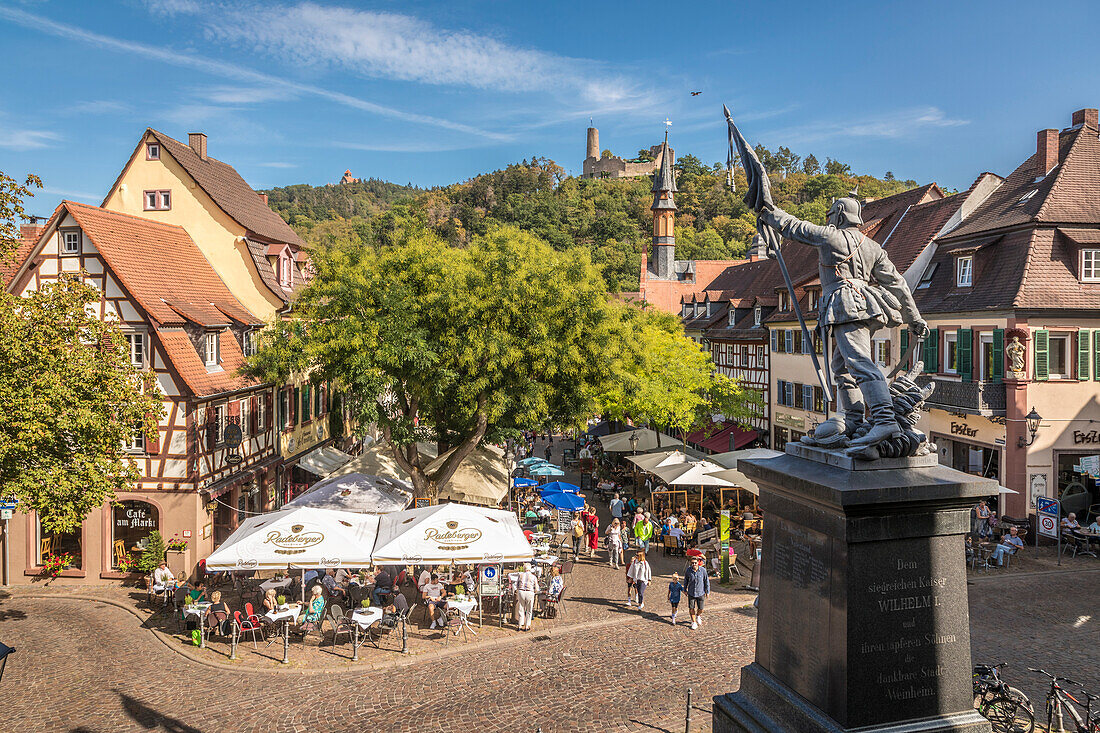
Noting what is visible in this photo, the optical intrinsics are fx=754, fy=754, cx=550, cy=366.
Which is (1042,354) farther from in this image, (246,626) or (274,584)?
(246,626)

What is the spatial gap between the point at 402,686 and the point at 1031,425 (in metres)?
19.6

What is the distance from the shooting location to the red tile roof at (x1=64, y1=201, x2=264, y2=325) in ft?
65.2

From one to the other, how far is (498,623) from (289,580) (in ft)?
16.6

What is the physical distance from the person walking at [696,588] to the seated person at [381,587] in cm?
644

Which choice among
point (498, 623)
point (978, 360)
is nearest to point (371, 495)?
point (498, 623)

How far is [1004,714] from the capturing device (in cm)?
991

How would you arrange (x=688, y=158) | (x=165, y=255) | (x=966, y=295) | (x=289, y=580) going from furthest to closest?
1. (x=688, y=158)
2. (x=966, y=295)
3. (x=165, y=255)
4. (x=289, y=580)

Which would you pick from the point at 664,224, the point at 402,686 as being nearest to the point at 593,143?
the point at 664,224

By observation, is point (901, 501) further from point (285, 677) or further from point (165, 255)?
point (165, 255)

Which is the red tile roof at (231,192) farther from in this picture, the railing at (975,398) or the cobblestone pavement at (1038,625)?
the cobblestone pavement at (1038,625)

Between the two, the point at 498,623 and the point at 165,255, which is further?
the point at 165,255

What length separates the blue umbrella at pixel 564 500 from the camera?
23375mm

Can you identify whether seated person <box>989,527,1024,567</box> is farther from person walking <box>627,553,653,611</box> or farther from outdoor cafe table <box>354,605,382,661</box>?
outdoor cafe table <box>354,605,382,661</box>

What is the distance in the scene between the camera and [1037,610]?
53.5ft
